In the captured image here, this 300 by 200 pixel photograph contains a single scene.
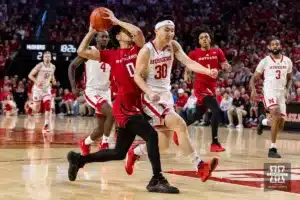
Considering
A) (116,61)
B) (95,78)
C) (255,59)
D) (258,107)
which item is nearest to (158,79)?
(116,61)

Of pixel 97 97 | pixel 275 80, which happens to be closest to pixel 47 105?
pixel 97 97

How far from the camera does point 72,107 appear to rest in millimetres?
27781

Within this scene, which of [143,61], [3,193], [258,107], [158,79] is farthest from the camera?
[258,107]

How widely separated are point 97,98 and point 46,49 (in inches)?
686

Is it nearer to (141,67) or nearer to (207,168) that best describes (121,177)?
(207,168)

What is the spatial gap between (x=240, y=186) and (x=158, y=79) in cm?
152

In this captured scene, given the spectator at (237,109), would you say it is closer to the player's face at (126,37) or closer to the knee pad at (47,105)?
the knee pad at (47,105)

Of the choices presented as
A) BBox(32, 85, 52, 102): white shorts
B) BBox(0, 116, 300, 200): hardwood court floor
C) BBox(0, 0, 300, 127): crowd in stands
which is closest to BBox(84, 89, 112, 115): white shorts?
BBox(0, 116, 300, 200): hardwood court floor

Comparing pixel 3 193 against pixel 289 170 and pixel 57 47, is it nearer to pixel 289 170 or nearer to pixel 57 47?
pixel 289 170

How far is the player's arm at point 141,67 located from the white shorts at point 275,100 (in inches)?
183

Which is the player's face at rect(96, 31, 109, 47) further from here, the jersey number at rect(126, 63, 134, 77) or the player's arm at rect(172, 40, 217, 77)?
the jersey number at rect(126, 63, 134, 77)

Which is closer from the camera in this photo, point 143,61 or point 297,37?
point 143,61

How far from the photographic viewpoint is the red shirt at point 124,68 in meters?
7.29

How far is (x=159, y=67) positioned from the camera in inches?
297
